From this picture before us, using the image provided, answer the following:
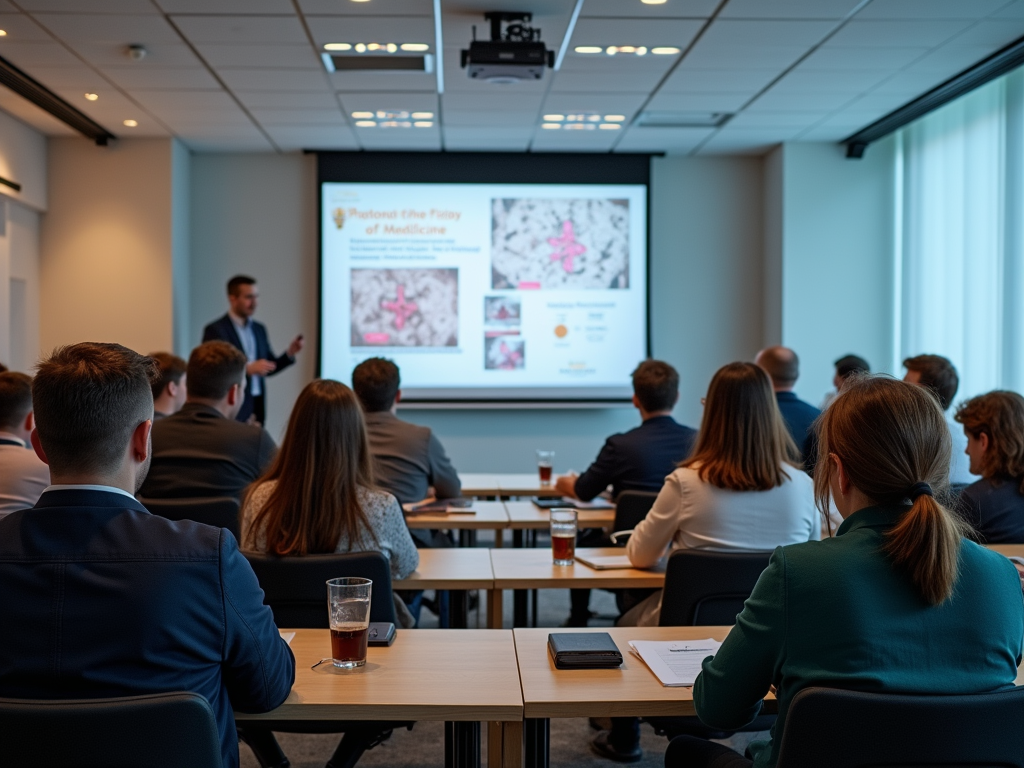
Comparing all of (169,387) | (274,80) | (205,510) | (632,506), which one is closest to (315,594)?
(205,510)

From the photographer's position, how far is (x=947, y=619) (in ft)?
4.36

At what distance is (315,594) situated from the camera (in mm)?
2199

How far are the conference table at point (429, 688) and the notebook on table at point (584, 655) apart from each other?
0.09m

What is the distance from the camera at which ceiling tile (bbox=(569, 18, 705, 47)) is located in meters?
4.69

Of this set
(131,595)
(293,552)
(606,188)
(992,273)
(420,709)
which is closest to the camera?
(131,595)

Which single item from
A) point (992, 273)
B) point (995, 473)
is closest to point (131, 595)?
Answer: point (995, 473)

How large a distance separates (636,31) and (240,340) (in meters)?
3.58

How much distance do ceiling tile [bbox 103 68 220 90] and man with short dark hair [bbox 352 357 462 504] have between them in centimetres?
273

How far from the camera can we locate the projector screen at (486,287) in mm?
7461

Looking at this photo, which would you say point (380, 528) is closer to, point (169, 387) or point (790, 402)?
point (169, 387)

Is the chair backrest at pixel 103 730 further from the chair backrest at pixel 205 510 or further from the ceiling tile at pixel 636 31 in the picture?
the ceiling tile at pixel 636 31

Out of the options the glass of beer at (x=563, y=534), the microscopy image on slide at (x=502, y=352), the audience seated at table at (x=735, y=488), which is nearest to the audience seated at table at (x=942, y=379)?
the audience seated at table at (x=735, y=488)

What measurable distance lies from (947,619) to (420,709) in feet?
2.74

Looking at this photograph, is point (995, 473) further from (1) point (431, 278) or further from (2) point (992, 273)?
(1) point (431, 278)
